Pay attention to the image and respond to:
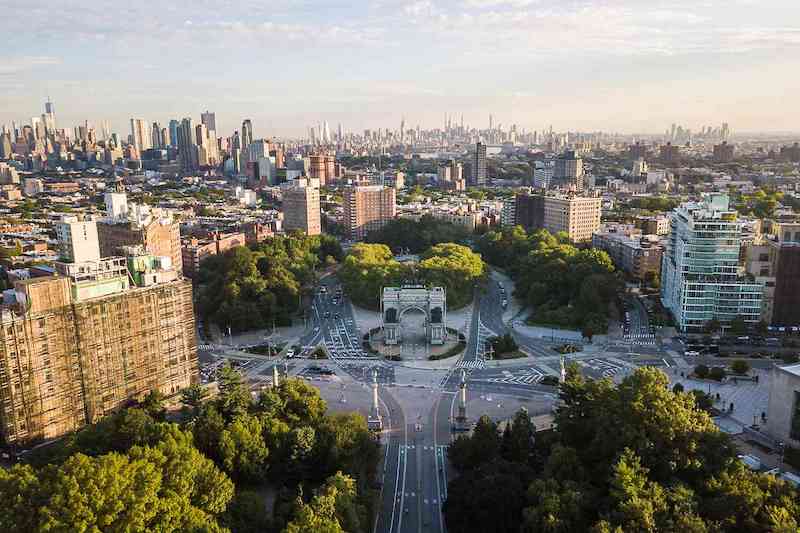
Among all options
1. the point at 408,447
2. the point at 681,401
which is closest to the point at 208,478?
the point at 408,447

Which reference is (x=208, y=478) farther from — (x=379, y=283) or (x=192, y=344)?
(x=379, y=283)

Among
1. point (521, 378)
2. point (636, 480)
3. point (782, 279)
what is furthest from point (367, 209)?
point (636, 480)

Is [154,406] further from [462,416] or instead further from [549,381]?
[549,381]

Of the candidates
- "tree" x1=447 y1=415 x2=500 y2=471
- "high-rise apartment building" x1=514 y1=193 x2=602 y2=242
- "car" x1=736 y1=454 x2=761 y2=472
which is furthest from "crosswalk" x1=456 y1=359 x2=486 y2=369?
"high-rise apartment building" x1=514 y1=193 x2=602 y2=242

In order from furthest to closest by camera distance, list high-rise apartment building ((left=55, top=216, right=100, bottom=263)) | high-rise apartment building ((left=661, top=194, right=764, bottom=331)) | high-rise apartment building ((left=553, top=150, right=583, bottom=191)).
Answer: high-rise apartment building ((left=553, top=150, right=583, bottom=191)) → high-rise apartment building ((left=661, top=194, right=764, bottom=331)) → high-rise apartment building ((left=55, top=216, right=100, bottom=263))

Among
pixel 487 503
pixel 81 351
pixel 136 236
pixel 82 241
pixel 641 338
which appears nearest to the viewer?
pixel 487 503

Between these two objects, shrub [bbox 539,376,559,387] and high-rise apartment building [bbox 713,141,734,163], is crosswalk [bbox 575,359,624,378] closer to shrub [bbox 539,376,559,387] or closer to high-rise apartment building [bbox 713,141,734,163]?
shrub [bbox 539,376,559,387]
